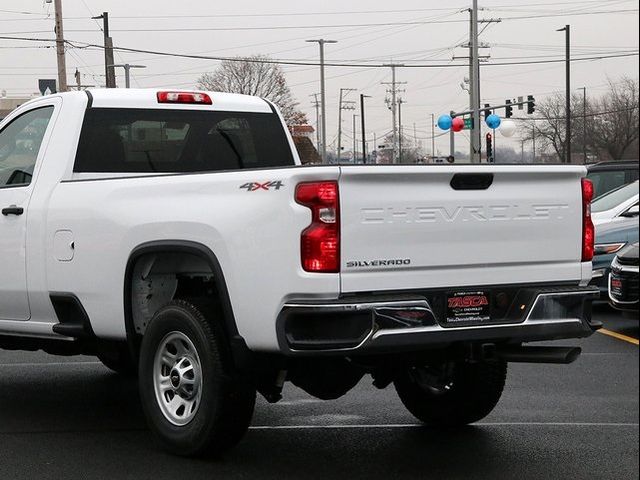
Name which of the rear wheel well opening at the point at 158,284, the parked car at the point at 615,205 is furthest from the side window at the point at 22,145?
the parked car at the point at 615,205

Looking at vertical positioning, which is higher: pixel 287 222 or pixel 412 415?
pixel 287 222

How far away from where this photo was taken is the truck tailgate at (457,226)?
4930 mm

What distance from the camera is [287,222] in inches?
194

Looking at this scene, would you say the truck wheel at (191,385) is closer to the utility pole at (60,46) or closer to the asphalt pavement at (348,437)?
the asphalt pavement at (348,437)

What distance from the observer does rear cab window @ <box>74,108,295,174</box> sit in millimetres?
6934

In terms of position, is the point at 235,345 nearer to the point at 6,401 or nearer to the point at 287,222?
the point at 287,222

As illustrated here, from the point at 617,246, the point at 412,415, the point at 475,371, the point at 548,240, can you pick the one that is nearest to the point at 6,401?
the point at 412,415

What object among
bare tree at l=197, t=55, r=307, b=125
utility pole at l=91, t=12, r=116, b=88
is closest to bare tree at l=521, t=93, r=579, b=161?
bare tree at l=197, t=55, r=307, b=125

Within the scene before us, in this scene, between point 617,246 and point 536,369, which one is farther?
point 617,246

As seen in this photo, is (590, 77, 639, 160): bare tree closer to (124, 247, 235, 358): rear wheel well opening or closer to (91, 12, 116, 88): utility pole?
(124, 247, 235, 358): rear wheel well opening

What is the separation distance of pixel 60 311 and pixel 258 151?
6.49ft

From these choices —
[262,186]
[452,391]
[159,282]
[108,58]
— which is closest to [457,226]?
[262,186]

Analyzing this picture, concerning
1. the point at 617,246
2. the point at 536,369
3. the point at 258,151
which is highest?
the point at 258,151

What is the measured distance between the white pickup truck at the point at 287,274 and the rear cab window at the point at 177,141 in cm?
3
